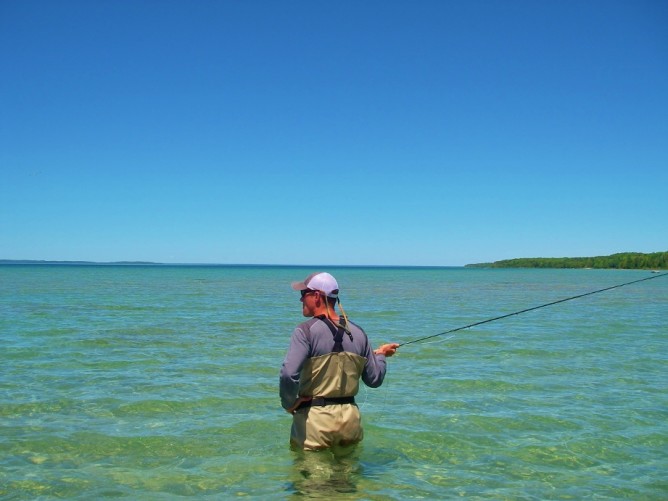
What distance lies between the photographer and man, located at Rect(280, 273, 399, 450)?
559 cm

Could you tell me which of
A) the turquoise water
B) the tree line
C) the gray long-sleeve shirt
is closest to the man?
the gray long-sleeve shirt

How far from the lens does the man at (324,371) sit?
220 inches

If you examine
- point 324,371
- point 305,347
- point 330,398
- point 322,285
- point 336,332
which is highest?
point 322,285

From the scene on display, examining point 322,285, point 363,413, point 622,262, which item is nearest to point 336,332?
point 322,285

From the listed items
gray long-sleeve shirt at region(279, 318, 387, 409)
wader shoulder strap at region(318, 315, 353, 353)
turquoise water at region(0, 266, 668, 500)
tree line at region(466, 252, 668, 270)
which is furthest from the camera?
tree line at region(466, 252, 668, 270)

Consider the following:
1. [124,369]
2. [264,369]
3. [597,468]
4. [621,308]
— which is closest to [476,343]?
[264,369]

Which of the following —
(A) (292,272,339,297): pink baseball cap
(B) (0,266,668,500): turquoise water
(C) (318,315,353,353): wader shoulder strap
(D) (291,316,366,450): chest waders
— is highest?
(A) (292,272,339,297): pink baseball cap

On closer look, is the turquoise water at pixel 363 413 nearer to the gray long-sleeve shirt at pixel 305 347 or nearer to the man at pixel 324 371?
the man at pixel 324 371

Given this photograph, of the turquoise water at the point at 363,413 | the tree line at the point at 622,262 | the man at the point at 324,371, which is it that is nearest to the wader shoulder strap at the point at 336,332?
the man at the point at 324,371

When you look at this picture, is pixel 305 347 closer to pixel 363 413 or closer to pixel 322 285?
pixel 322 285

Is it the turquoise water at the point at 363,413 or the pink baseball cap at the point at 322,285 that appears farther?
the turquoise water at the point at 363,413

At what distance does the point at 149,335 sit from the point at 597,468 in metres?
13.5

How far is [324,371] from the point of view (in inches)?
225

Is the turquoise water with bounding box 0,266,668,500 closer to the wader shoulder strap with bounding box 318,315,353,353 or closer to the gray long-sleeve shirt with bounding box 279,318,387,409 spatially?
the gray long-sleeve shirt with bounding box 279,318,387,409
